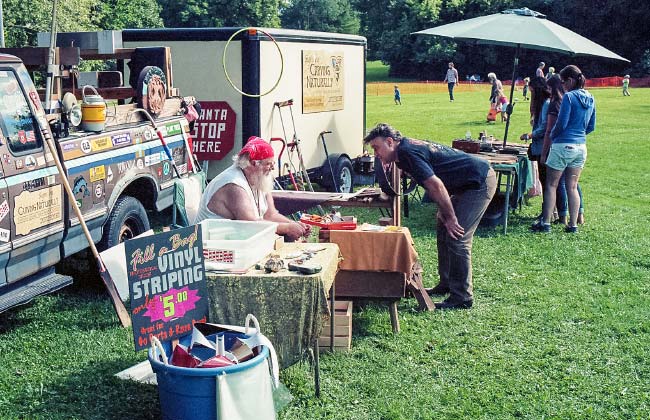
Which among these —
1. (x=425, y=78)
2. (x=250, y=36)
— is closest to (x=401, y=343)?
(x=250, y=36)

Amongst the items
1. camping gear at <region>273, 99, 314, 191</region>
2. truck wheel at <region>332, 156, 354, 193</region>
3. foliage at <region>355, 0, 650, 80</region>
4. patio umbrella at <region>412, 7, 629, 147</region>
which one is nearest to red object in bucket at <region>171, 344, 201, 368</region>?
camping gear at <region>273, 99, 314, 191</region>

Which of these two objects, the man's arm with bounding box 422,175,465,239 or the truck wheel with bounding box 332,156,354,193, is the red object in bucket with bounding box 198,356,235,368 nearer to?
the man's arm with bounding box 422,175,465,239

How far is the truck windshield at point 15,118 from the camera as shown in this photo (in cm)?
570

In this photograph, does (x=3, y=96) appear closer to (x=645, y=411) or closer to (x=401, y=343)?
(x=401, y=343)

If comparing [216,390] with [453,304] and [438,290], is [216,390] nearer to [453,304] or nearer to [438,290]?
[453,304]

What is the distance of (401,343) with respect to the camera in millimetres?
6035

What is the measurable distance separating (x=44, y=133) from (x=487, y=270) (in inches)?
180

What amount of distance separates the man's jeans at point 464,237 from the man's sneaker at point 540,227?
324 centimetres

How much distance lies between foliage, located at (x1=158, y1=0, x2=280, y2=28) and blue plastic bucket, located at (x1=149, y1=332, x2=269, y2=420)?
230 feet

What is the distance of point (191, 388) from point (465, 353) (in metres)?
2.60

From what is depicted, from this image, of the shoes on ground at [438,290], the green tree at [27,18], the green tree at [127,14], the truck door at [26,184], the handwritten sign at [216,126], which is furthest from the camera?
the green tree at [127,14]

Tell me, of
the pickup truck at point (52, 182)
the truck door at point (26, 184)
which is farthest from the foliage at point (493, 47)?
the truck door at point (26, 184)

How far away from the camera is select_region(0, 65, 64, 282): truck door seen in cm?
557

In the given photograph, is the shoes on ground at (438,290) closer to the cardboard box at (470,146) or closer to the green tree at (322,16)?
the cardboard box at (470,146)
